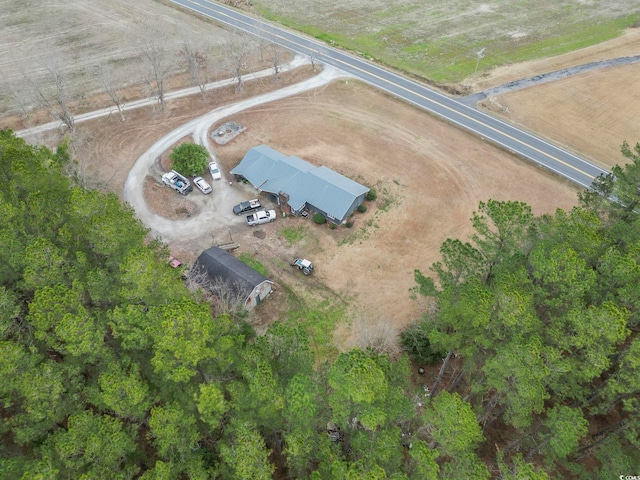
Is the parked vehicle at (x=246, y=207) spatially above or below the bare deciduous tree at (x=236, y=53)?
below

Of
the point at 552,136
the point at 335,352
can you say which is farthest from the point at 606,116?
the point at 335,352

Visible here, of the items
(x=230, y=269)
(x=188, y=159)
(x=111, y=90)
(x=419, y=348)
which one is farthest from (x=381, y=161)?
(x=111, y=90)

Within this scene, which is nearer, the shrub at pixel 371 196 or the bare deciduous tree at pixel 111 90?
the shrub at pixel 371 196

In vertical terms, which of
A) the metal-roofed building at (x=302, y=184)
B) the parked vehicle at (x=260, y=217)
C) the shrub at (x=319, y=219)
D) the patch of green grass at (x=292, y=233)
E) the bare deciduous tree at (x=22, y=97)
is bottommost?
the patch of green grass at (x=292, y=233)

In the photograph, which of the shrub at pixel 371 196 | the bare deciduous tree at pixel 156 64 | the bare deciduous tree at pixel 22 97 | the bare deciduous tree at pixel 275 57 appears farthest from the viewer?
the bare deciduous tree at pixel 275 57

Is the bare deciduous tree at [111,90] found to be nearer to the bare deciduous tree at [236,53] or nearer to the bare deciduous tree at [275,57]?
the bare deciduous tree at [236,53]

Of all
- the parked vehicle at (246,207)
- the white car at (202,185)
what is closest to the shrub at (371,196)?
the parked vehicle at (246,207)
